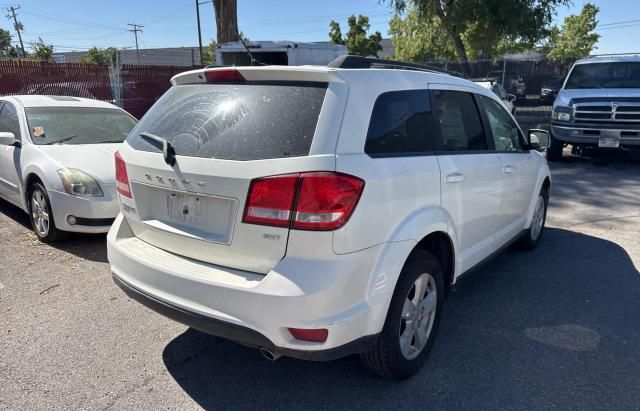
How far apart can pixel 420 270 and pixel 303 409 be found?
3.22ft

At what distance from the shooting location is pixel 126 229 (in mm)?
3115

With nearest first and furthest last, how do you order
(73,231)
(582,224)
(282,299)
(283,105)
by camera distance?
(282,299)
(283,105)
(73,231)
(582,224)

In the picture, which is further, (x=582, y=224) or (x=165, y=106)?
(x=582, y=224)

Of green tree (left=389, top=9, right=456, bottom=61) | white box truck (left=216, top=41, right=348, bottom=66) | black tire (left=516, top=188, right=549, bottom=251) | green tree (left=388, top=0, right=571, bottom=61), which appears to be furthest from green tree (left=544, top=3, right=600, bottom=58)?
black tire (left=516, top=188, right=549, bottom=251)

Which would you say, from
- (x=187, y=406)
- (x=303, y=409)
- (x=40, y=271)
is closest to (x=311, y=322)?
(x=303, y=409)

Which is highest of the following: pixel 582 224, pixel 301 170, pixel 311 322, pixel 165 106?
pixel 165 106

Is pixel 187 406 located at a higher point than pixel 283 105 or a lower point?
lower

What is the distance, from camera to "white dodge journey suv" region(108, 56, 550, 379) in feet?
7.54

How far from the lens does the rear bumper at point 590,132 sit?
943cm

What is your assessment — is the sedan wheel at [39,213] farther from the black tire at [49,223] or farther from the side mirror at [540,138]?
the side mirror at [540,138]

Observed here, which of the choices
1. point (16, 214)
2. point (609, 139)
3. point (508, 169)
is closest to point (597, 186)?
point (609, 139)

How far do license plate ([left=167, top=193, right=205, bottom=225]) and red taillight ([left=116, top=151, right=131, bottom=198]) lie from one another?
16.4 inches

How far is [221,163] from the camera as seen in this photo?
2477 millimetres

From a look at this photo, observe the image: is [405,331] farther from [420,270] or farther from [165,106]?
[165,106]
